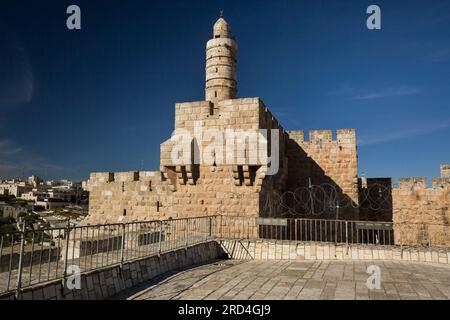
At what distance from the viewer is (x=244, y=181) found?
34.2 feet

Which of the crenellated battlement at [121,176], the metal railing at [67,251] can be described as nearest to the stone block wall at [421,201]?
the metal railing at [67,251]

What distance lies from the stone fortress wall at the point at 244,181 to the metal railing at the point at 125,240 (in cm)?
65

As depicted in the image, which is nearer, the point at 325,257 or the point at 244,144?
the point at 325,257

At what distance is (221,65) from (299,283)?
48.7 feet

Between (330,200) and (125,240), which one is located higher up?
(330,200)

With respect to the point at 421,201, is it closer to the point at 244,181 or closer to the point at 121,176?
the point at 244,181

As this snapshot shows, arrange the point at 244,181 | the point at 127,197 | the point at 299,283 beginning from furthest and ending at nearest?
the point at 127,197 < the point at 244,181 < the point at 299,283

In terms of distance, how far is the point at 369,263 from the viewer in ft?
25.0

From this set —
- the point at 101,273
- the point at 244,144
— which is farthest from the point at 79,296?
the point at 244,144

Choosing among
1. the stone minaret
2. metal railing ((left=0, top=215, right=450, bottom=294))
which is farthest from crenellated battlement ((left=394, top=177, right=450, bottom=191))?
the stone minaret

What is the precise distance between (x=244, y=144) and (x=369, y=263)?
4.62 m

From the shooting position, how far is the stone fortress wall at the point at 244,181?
1051 centimetres

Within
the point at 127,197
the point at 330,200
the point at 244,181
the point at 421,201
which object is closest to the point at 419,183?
the point at 421,201
